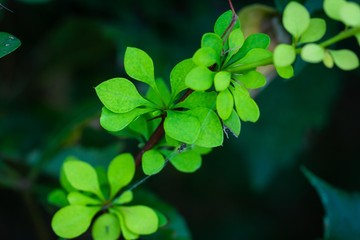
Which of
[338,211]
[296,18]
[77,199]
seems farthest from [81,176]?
[338,211]

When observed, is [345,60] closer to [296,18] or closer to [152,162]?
[296,18]

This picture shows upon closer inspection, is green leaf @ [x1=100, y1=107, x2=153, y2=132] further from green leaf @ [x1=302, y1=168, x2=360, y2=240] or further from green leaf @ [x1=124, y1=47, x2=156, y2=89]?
green leaf @ [x1=302, y1=168, x2=360, y2=240]

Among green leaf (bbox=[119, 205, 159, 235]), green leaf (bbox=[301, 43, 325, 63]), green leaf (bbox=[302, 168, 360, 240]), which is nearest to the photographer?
green leaf (bbox=[301, 43, 325, 63])

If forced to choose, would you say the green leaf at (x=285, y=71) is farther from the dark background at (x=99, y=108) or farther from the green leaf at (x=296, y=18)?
the dark background at (x=99, y=108)

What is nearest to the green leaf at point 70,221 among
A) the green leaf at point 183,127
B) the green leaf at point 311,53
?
the green leaf at point 183,127

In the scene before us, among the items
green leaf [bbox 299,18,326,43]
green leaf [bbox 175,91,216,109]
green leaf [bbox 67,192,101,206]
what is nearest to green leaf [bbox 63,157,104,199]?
green leaf [bbox 67,192,101,206]
